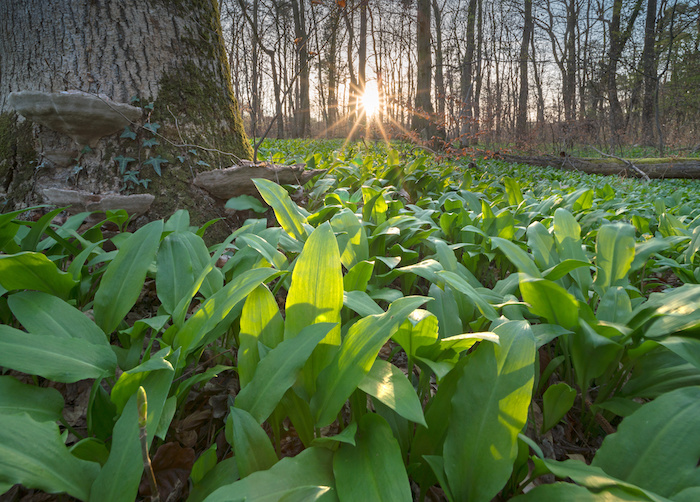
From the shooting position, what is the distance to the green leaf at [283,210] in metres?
1.58

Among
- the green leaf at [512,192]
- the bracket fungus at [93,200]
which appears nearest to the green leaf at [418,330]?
the bracket fungus at [93,200]

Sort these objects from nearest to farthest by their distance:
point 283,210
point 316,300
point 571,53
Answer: point 316,300 < point 283,210 < point 571,53

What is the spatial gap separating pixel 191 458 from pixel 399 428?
18.6 inches

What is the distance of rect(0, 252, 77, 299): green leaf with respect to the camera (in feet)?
3.15

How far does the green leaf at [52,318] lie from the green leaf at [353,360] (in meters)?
0.55

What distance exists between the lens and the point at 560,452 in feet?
3.43

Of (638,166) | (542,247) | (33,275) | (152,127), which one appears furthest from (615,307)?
(638,166)

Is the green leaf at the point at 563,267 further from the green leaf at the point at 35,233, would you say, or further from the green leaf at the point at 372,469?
the green leaf at the point at 35,233

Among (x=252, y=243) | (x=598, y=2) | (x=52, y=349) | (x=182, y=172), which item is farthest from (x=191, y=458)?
(x=598, y=2)

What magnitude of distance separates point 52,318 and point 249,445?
63 centimetres

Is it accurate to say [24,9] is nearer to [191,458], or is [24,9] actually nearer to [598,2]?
[191,458]

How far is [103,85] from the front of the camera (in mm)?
1887

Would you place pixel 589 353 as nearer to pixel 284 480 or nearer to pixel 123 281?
pixel 284 480

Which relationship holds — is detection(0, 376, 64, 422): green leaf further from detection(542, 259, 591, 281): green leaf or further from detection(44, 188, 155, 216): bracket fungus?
detection(542, 259, 591, 281): green leaf
